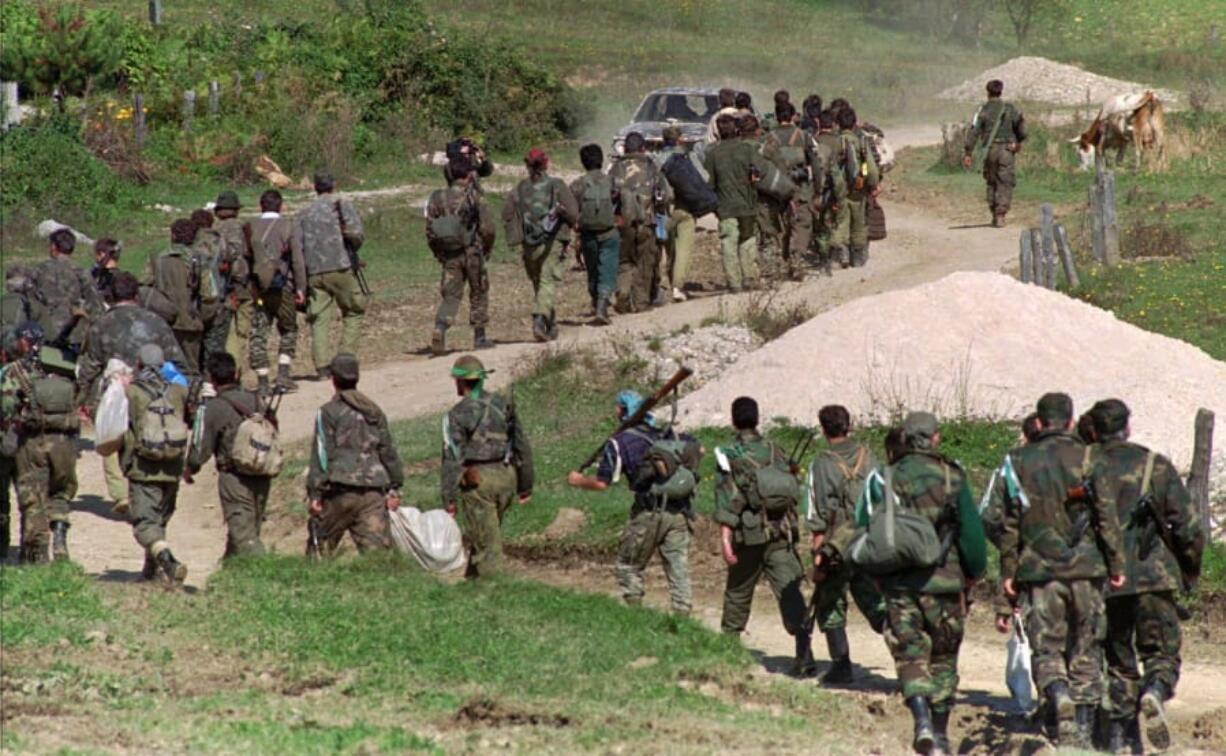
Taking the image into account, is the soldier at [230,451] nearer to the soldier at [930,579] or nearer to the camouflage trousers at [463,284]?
the soldier at [930,579]

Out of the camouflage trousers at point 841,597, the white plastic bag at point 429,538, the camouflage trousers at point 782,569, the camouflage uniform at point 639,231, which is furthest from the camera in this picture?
the camouflage uniform at point 639,231

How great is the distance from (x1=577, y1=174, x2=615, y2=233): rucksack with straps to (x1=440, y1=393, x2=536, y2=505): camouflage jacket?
872cm

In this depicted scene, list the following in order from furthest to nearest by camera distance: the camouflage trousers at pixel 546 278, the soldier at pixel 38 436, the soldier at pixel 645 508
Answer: the camouflage trousers at pixel 546 278, the soldier at pixel 38 436, the soldier at pixel 645 508

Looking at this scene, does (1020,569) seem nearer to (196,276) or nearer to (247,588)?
(247,588)

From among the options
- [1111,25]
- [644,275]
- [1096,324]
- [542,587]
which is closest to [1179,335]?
[1096,324]

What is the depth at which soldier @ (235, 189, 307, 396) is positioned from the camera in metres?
19.3

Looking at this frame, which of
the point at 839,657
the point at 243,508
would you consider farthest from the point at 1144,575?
the point at 243,508

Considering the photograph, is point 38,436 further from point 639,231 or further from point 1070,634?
point 639,231

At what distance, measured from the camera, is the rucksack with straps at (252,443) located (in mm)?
13266

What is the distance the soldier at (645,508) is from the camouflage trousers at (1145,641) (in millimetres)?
2817

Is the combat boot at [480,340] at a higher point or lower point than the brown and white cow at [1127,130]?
lower

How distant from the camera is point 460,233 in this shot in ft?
68.2

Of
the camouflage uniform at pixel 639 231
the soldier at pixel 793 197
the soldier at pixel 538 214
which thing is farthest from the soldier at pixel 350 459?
the soldier at pixel 793 197

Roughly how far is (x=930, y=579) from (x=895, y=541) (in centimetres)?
31
